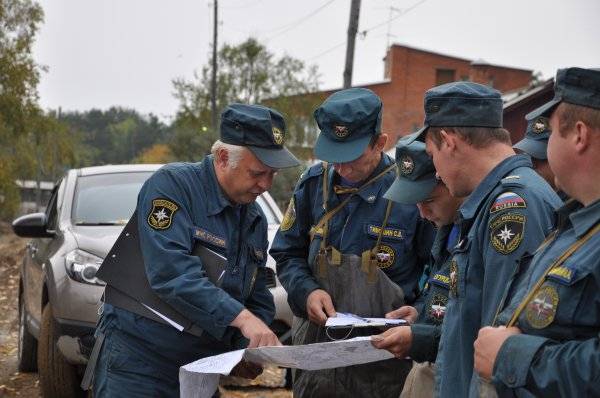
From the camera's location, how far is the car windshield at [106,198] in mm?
6281

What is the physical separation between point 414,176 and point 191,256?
35.4 inches

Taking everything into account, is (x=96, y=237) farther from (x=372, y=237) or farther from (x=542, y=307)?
(x=542, y=307)

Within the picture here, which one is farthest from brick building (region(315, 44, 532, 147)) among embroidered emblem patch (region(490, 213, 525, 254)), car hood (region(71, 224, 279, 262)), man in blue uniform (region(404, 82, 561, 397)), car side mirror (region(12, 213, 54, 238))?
embroidered emblem patch (region(490, 213, 525, 254))

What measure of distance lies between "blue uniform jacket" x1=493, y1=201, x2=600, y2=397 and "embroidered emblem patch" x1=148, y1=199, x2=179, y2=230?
5.10ft

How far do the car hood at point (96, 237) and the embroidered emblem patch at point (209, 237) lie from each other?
244cm

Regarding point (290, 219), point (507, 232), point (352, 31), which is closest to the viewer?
point (507, 232)

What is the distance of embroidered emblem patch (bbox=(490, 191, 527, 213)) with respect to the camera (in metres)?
2.40

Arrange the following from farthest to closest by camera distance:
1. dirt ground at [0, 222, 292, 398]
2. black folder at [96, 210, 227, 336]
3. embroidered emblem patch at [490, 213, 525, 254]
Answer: dirt ground at [0, 222, 292, 398]
black folder at [96, 210, 227, 336]
embroidered emblem patch at [490, 213, 525, 254]

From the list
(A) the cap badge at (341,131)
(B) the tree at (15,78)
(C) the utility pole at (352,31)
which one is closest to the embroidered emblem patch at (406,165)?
(A) the cap badge at (341,131)

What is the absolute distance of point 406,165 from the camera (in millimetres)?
3113

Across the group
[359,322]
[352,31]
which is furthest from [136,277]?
[352,31]

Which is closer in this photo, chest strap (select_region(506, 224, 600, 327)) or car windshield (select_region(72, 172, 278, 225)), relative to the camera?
chest strap (select_region(506, 224, 600, 327))

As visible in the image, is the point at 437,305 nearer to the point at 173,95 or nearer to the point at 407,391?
the point at 407,391

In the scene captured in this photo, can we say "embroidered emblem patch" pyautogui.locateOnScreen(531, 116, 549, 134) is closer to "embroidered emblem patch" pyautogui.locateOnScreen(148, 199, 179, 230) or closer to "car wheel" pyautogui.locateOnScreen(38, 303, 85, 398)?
"embroidered emblem patch" pyautogui.locateOnScreen(148, 199, 179, 230)
